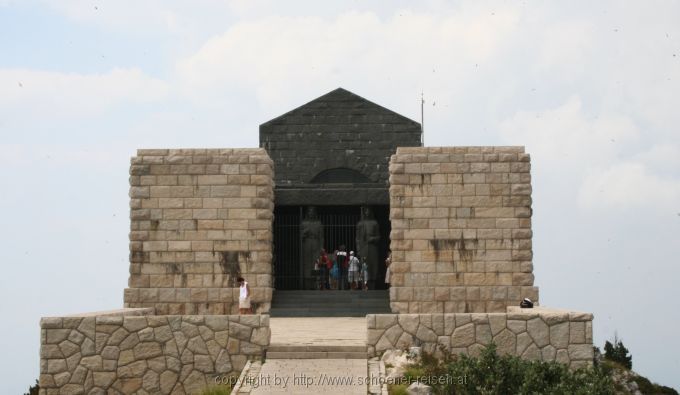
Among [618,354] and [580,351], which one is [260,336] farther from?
[618,354]

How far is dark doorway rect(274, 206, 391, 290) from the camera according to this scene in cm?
2478

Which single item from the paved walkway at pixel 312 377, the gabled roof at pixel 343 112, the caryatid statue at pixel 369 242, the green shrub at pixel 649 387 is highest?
the gabled roof at pixel 343 112

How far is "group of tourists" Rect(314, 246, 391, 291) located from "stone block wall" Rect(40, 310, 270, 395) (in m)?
10.0

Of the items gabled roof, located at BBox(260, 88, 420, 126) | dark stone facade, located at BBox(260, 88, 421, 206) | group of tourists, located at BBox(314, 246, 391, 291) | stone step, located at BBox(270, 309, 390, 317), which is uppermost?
gabled roof, located at BBox(260, 88, 420, 126)

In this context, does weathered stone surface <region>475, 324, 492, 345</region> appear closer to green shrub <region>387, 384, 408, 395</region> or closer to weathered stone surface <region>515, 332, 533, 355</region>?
weathered stone surface <region>515, 332, 533, 355</region>

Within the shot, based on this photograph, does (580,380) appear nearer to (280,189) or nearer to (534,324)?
(534,324)

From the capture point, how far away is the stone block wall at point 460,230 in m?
Answer: 20.7

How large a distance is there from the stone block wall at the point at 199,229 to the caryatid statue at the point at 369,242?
10.2 feet

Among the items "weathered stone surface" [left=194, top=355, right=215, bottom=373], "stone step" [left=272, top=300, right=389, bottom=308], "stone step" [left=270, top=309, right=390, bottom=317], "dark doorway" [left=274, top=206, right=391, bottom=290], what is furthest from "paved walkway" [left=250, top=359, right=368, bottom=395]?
"dark doorway" [left=274, top=206, right=391, bottom=290]

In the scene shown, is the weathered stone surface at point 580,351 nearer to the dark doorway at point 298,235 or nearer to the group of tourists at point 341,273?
the group of tourists at point 341,273

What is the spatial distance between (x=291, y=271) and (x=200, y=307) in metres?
4.44

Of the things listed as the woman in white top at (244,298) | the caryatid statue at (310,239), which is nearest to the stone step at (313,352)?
the woman in white top at (244,298)

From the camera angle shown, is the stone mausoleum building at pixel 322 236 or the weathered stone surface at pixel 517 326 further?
the stone mausoleum building at pixel 322 236

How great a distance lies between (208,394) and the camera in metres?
12.4
